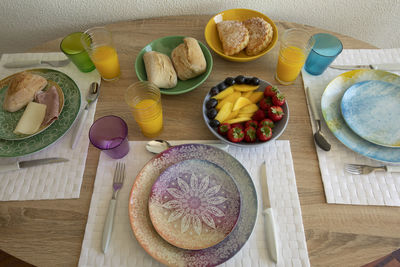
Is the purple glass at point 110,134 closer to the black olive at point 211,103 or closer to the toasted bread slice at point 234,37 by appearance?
the black olive at point 211,103

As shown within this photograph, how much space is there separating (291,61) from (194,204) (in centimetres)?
64

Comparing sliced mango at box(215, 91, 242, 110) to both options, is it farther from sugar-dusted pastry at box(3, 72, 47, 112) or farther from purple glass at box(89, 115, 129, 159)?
sugar-dusted pastry at box(3, 72, 47, 112)

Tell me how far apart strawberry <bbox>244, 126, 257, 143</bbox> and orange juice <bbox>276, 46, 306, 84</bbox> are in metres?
0.32

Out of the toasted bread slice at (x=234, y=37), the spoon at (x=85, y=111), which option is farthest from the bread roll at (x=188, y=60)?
the spoon at (x=85, y=111)

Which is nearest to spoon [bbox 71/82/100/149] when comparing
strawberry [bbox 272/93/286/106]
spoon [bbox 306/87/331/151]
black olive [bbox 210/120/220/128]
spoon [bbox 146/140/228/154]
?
spoon [bbox 146/140/228/154]

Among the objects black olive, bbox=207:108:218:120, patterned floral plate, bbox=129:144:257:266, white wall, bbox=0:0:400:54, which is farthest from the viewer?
white wall, bbox=0:0:400:54

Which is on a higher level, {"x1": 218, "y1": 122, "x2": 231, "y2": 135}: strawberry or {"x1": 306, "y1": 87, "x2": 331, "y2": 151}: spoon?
{"x1": 218, "y1": 122, "x2": 231, "y2": 135}: strawberry

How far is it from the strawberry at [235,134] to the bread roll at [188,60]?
324 millimetres

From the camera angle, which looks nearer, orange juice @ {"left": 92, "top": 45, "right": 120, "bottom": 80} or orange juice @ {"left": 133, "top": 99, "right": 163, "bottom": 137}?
orange juice @ {"left": 133, "top": 99, "right": 163, "bottom": 137}

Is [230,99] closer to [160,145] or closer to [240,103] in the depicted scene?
[240,103]

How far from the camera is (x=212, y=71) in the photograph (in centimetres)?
105

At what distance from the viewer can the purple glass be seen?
31.3 inches

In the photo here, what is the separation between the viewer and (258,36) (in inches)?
41.0

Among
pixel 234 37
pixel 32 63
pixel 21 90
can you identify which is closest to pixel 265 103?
pixel 234 37
